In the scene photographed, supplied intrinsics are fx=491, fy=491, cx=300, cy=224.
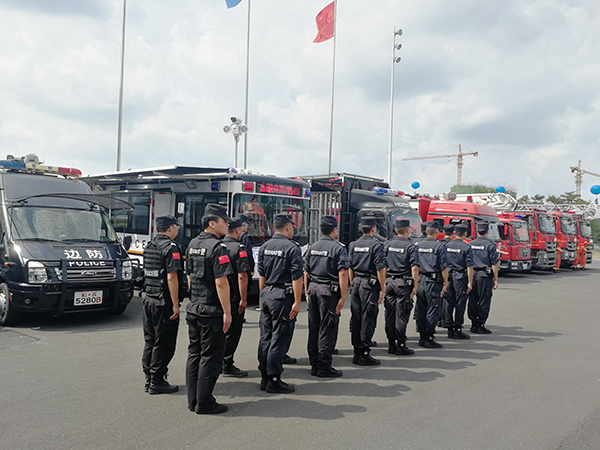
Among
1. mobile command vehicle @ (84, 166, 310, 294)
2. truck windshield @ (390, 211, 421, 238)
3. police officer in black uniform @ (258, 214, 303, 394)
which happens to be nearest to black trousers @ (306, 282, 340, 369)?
police officer in black uniform @ (258, 214, 303, 394)

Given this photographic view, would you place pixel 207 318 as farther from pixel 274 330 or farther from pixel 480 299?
pixel 480 299

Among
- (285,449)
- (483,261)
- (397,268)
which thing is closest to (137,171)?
(397,268)

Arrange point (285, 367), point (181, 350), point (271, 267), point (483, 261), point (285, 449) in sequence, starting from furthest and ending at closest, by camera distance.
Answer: point (483, 261), point (181, 350), point (285, 367), point (271, 267), point (285, 449)

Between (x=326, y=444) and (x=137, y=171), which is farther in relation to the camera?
(x=137, y=171)

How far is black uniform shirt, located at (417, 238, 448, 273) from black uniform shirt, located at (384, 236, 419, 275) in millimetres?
570

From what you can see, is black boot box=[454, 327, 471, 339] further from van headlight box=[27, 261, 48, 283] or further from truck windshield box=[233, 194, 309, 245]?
van headlight box=[27, 261, 48, 283]

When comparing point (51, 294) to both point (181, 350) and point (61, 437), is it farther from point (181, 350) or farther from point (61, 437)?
point (61, 437)

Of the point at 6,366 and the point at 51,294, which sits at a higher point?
the point at 51,294

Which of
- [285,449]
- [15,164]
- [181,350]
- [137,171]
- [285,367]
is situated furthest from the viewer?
[137,171]

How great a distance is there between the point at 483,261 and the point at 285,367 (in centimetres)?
440

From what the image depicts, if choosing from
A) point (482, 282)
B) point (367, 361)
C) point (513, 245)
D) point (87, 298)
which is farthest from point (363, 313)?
point (513, 245)

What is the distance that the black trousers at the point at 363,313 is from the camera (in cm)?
604

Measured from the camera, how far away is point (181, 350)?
6.43 m

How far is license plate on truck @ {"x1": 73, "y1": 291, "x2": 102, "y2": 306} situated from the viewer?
746 centimetres
